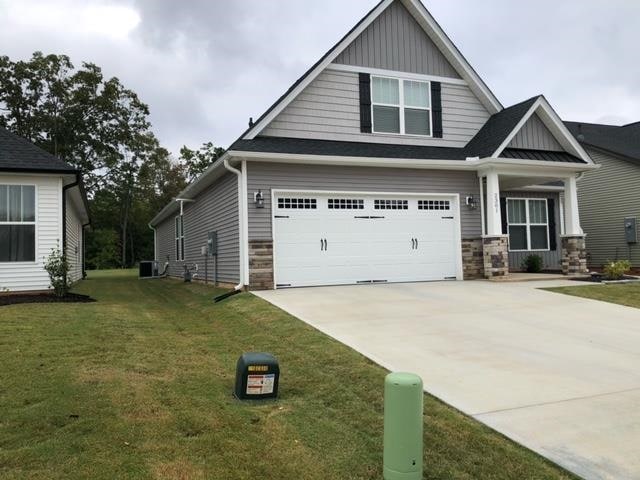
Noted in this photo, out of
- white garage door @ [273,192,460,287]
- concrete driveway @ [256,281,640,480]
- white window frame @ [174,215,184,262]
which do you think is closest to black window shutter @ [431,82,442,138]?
white garage door @ [273,192,460,287]

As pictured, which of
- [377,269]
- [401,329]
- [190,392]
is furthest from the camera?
[377,269]

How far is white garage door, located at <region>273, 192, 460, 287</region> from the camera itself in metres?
12.2

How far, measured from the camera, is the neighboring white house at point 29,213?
11984mm

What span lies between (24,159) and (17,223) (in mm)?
1541

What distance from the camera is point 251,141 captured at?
12328mm

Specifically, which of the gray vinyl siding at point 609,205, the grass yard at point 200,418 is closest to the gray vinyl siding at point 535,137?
the gray vinyl siding at point 609,205

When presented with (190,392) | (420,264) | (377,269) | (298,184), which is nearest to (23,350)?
(190,392)

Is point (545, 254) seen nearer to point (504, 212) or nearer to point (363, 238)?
point (504, 212)

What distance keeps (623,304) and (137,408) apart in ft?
30.0

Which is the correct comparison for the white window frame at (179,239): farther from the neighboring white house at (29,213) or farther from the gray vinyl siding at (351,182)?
the gray vinyl siding at (351,182)

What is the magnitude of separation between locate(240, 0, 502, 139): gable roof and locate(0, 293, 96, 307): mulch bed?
5.37 metres

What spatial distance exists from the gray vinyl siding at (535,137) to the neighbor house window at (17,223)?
40.6ft

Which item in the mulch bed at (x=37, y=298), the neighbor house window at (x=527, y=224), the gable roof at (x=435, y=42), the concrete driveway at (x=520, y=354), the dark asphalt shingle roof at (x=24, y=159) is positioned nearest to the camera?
the concrete driveway at (x=520, y=354)

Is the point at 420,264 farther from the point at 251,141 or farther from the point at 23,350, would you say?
the point at 23,350
